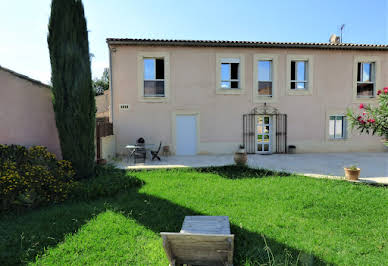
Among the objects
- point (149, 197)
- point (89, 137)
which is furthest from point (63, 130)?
point (149, 197)

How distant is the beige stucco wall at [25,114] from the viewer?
4516 mm

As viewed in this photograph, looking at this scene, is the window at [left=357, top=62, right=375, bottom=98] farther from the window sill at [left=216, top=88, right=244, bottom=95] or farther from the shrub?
the shrub

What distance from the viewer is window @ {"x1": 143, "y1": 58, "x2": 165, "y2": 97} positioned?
9.37 meters

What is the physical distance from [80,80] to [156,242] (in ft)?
15.9

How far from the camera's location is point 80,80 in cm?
538

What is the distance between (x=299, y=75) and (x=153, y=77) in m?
7.69

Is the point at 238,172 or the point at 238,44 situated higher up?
the point at 238,44

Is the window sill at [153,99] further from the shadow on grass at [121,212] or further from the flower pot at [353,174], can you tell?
the flower pot at [353,174]

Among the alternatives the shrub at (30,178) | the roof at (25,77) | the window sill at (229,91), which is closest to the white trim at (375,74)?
the window sill at (229,91)

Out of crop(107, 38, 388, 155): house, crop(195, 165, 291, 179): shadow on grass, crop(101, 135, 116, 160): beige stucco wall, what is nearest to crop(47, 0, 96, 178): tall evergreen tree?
crop(101, 135, 116, 160): beige stucco wall

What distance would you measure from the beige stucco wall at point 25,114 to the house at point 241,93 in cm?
362

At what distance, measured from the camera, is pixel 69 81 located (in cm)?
527

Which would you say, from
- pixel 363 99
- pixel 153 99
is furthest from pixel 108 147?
pixel 363 99

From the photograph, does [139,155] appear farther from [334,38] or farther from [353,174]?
[334,38]
